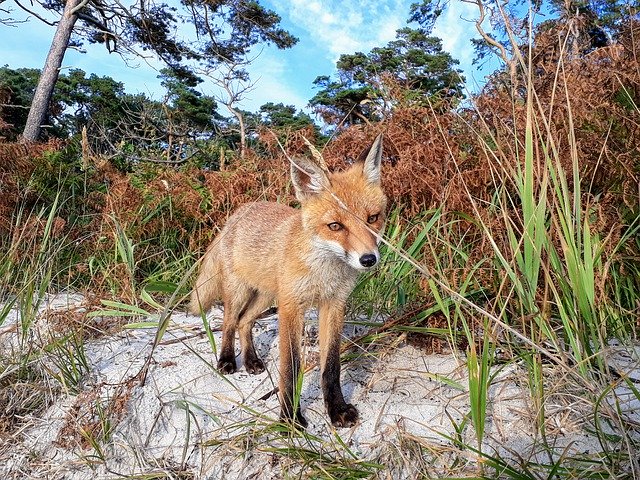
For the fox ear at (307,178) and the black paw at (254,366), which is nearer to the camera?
the fox ear at (307,178)

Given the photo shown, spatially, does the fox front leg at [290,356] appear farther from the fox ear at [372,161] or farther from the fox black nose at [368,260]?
the fox ear at [372,161]

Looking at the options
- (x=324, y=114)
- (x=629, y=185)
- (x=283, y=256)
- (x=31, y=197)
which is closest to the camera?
(x=283, y=256)

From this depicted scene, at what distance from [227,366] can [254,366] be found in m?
0.16

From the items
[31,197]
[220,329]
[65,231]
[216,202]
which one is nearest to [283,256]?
[220,329]

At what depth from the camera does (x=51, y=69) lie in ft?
38.4

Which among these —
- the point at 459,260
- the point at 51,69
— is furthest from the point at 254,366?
the point at 51,69

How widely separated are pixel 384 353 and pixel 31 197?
15.4 feet

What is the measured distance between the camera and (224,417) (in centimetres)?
230

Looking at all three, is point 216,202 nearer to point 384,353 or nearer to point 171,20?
point 384,353

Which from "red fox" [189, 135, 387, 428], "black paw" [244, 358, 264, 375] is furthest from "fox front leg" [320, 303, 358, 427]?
"black paw" [244, 358, 264, 375]

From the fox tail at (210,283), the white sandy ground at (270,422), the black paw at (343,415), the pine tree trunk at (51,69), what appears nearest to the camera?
the white sandy ground at (270,422)

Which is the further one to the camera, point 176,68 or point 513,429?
point 176,68

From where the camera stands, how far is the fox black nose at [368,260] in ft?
7.31

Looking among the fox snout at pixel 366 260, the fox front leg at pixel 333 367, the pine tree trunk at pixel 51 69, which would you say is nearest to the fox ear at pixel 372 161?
the fox snout at pixel 366 260
